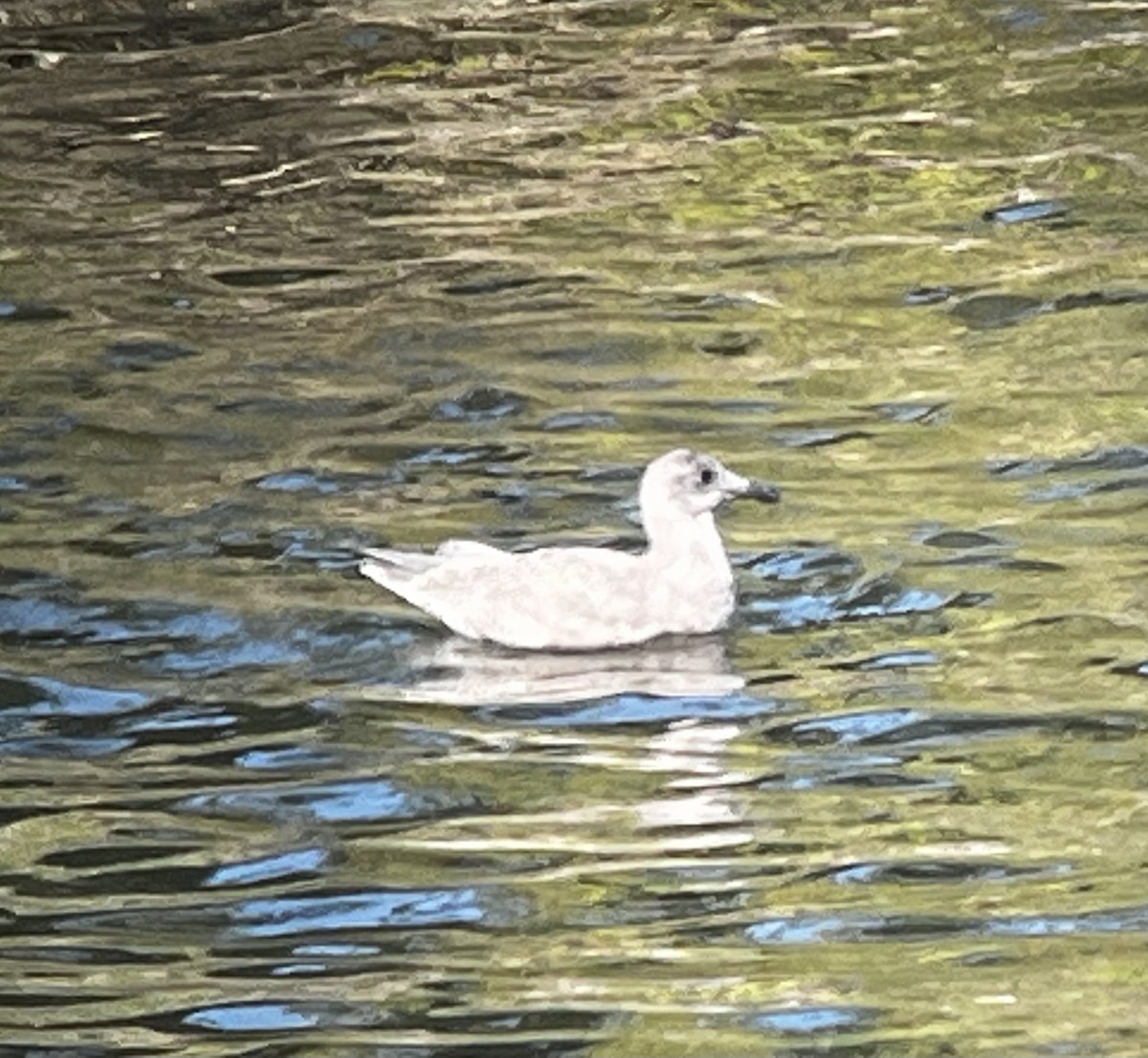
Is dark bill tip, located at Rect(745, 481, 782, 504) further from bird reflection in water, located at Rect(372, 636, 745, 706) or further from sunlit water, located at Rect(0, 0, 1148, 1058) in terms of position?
bird reflection in water, located at Rect(372, 636, 745, 706)

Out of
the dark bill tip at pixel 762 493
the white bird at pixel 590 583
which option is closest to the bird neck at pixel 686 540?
the white bird at pixel 590 583

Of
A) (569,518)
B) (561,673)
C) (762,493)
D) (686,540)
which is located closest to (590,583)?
(561,673)

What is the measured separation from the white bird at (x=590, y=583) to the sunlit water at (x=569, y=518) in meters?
0.10

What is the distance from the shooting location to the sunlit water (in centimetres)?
781

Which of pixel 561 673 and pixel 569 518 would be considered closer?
pixel 561 673

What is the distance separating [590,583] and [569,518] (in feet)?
4.23

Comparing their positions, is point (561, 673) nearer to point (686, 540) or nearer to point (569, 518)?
point (686, 540)

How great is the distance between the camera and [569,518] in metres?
11.3

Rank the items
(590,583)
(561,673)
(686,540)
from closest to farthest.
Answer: (561,673), (590,583), (686,540)

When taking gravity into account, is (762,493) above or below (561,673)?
above

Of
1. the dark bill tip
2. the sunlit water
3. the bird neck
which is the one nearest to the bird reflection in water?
the sunlit water

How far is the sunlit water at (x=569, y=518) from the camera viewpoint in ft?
25.6

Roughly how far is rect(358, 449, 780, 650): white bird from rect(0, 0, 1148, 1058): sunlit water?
0.31 feet

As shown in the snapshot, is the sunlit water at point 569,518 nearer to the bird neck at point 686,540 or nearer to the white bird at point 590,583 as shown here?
the white bird at point 590,583
